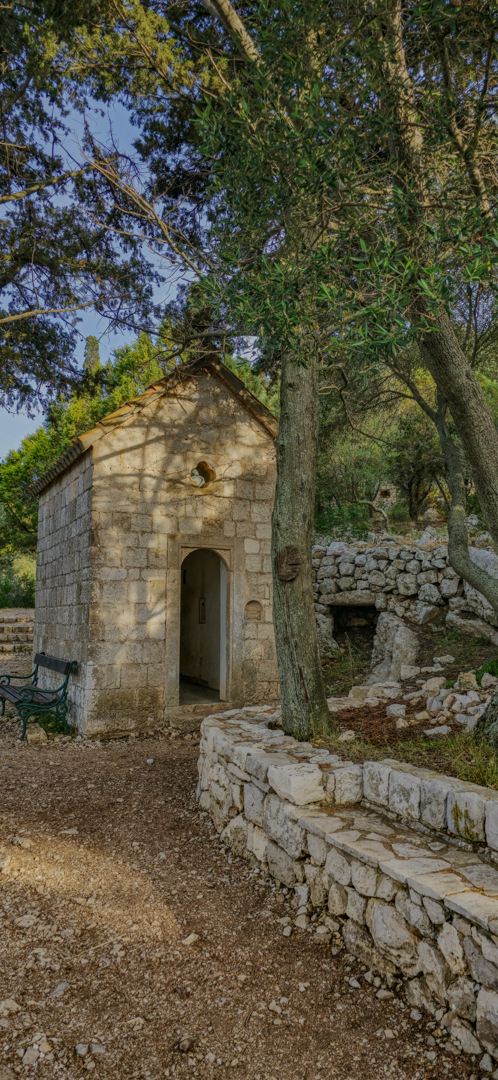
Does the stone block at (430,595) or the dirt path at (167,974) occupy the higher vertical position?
the stone block at (430,595)

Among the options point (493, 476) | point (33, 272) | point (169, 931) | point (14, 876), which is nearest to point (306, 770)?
point (169, 931)

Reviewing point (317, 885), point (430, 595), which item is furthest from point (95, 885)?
point (430, 595)

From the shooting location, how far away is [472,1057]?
7.00ft

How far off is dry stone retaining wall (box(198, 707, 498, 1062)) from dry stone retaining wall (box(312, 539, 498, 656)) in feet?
14.5

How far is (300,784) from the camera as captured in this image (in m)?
3.45

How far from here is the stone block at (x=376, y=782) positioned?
3.31 m

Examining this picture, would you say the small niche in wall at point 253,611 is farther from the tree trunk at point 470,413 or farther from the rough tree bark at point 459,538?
the tree trunk at point 470,413

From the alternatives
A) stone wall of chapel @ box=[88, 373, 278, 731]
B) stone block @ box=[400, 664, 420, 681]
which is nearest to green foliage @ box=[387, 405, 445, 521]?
stone wall of chapel @ box=[88, 373, 278, 731]

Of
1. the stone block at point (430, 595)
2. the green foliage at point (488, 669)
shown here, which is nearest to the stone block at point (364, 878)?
the green foliage at point (488, 669)

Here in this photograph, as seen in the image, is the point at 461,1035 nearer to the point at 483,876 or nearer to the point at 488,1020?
the point at 488,1020

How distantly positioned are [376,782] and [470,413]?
2.36 meters

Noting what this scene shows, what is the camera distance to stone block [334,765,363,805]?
3533 mm

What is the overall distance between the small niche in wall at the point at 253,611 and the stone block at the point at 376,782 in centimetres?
453

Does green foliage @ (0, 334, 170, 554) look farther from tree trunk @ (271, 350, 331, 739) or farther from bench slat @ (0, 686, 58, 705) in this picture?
tree trunk @ (271, 350, 331, 739)
